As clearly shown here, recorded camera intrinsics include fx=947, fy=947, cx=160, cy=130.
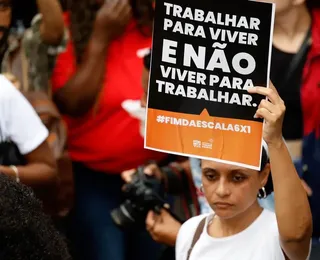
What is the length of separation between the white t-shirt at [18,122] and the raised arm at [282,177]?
1.10 meters

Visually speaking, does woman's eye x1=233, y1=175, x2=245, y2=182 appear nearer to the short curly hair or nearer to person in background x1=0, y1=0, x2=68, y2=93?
the short curly hair

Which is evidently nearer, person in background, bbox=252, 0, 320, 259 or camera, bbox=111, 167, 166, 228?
camera, bbox=111, 167, 166, 228

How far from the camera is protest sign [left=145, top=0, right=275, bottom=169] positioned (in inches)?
102

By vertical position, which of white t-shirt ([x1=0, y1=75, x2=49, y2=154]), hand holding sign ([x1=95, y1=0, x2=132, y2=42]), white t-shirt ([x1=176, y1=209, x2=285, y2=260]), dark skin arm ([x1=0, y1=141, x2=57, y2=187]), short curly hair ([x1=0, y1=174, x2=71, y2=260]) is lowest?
dark skin arm ([x1=0, y1=141, x2=57, y2=187])

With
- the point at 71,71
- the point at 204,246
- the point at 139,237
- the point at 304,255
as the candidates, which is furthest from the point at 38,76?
the point at 304,255

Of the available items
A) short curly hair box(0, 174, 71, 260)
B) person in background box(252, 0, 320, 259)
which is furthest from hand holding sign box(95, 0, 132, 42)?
short curly hair box(0, 174, 71, 260)

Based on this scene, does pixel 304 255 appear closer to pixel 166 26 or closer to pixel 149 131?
pixel 149 131

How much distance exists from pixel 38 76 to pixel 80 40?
12.7 inches

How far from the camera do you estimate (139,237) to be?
14.2 ft

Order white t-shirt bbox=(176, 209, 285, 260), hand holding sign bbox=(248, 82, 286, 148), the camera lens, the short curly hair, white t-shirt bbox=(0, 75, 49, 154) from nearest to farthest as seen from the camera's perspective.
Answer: the short curly hair
hand holding sign bbox=(248, 82, 286, 148)
white t-shirt bbox=(176, 209, 285, 260)
white t-shirt bbox=(0, 75, 49, 154)
the camera lens

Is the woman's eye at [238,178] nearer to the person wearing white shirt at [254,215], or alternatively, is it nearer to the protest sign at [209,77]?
the person wearing white shirt at [254,215]

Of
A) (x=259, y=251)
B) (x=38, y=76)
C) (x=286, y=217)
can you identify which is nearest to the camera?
(x=286, y=217)

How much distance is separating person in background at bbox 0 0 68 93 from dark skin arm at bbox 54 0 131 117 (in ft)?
0.39

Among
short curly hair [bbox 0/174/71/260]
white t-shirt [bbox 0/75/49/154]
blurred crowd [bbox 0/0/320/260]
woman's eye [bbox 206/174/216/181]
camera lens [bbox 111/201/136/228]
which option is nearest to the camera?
short curly hair [bbox 0/174/71/260]
